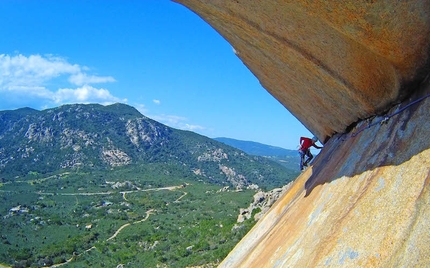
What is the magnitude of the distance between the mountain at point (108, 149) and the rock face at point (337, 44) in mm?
132609

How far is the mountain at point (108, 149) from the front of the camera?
14712 centimetres

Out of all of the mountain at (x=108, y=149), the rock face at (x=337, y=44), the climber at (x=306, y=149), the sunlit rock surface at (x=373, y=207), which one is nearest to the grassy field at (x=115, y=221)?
the mountain at (x=108, y=149)

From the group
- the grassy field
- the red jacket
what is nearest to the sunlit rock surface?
the red jacket

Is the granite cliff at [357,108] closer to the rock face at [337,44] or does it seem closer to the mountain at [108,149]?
the rock face at [337,44]

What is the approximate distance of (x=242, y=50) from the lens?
945 cm

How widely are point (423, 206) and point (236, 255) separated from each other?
8.59 meters

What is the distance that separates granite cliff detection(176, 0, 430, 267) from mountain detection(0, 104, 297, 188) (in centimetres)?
13261

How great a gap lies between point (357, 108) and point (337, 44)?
89.3 inches

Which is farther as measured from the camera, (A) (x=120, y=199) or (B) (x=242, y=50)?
(A) (x=120, y=199)

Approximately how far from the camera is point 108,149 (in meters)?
153

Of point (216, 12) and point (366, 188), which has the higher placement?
point (216, 12)

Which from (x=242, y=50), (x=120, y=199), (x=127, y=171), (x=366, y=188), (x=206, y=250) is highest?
(x=127, y=171)

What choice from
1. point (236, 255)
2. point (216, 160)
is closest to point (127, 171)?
point (216, 160)

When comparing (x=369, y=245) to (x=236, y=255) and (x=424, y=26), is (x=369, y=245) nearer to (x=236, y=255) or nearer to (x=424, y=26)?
(x=424, y=26)
